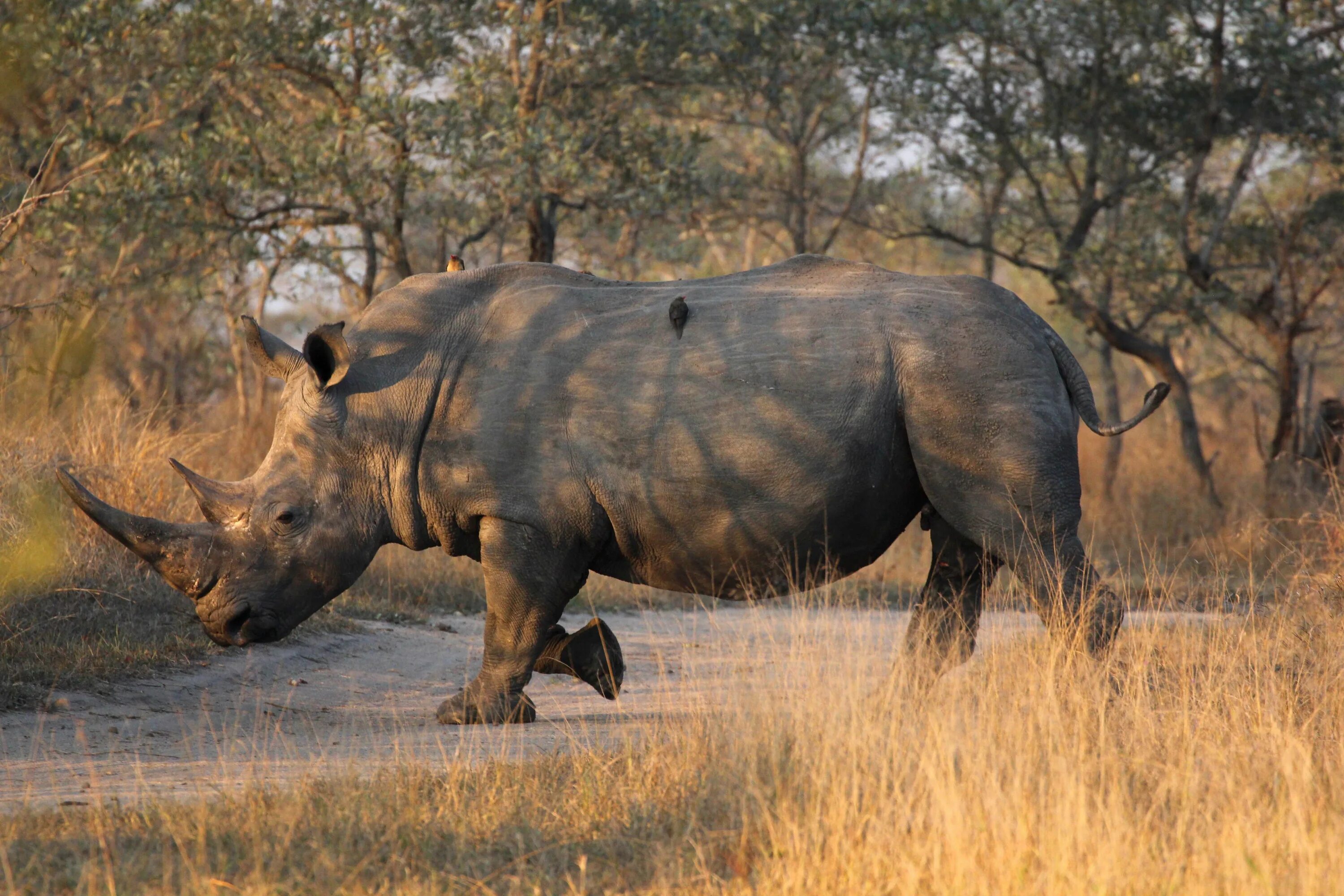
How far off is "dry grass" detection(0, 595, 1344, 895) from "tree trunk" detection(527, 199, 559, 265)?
820cm

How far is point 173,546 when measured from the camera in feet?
20.0

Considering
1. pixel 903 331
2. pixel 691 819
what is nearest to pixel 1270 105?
pixel 903 331

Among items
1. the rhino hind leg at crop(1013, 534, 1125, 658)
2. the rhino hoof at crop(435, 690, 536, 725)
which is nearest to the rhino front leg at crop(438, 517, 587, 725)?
the rhino hoof at crop(435, 690, 536, 725)

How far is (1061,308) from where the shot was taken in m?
21.8

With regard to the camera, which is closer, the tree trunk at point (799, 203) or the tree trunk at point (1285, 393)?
the tree trunk at point (1285, 393)

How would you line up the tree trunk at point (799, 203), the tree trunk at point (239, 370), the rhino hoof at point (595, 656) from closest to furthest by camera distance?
the rhino hoof at point (595, 656)
the tree trunk at point (239, 370)
the tree trunk at point (799, 203)

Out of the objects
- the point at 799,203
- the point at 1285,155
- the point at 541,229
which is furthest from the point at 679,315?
the point at 1285,155

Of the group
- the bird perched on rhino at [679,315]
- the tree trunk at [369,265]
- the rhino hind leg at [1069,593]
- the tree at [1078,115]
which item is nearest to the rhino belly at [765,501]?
the bird perched on rhino at [679,315]

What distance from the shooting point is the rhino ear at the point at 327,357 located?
601 centimetres

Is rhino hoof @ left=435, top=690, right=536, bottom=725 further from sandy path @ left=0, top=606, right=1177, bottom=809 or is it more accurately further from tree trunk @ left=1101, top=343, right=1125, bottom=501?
tree trunk @ left=1101, top=343, right=1125, bottom=501

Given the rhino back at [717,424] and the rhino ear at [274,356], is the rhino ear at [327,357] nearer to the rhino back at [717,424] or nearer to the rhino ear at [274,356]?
the rhino ear at [274,356]

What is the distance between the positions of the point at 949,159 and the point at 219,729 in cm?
1171

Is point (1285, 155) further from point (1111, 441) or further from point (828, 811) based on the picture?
point (828, 811)

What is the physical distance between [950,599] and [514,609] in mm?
1870
